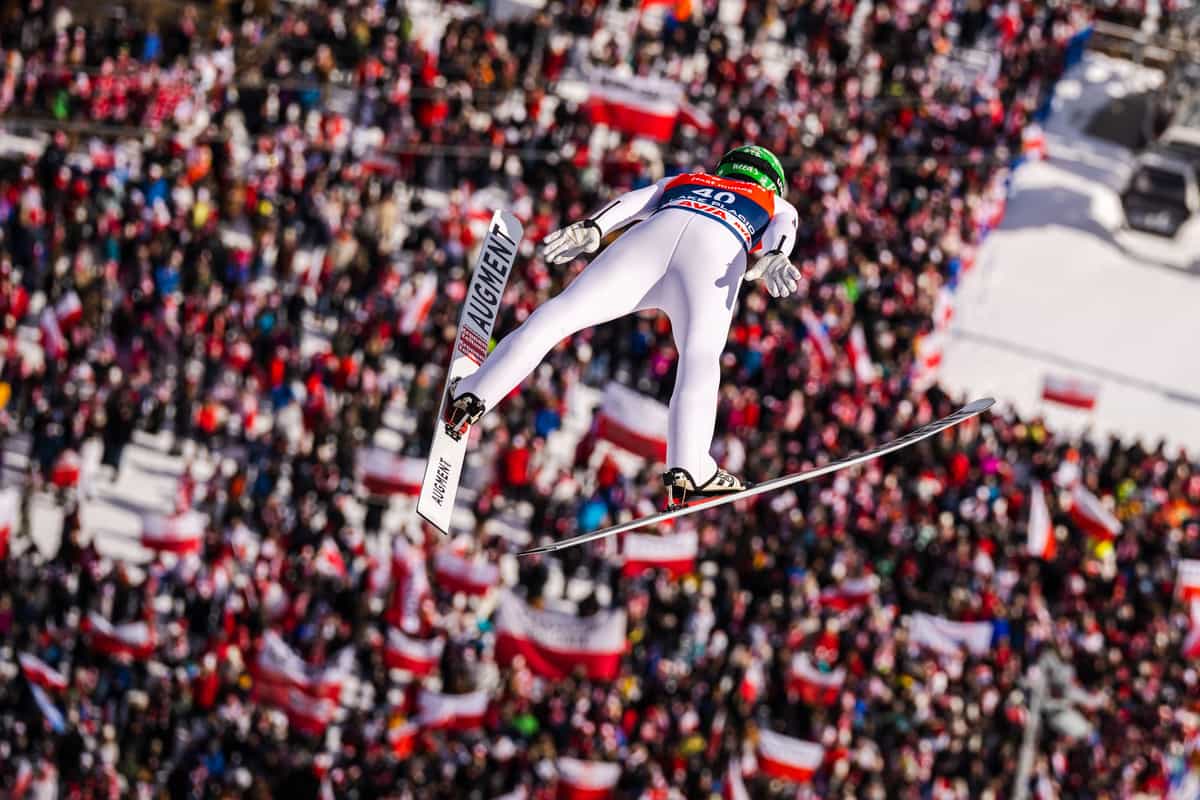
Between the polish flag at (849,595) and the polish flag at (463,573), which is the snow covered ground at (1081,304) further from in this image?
the polish flag at (463,573)

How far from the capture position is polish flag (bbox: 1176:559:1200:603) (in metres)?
30.2

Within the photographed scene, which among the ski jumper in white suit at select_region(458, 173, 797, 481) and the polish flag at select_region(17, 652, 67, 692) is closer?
the ski jumper in white suit at select_region(458, 173, 797, 481)

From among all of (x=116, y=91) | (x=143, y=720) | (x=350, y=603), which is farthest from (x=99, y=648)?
(x=116, y=91)

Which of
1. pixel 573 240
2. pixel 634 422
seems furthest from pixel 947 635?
pixel 573 240

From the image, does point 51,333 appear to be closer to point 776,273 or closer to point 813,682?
point 813,682

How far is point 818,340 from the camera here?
104 ft

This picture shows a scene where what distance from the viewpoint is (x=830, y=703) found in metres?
26.8

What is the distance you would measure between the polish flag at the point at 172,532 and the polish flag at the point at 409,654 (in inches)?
117

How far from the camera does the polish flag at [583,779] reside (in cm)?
2481

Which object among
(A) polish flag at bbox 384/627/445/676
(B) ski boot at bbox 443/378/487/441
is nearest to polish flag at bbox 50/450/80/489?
(A) polish flag at bbox 384/627/445/676

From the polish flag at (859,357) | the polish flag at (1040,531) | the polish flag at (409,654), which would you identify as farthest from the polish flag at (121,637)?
the polish flag at (1040,531)

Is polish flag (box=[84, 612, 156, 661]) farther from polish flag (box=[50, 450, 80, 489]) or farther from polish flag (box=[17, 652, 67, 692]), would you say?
polish flag (box=[50, 450, 80, 489])

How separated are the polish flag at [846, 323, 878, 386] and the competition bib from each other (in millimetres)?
19415

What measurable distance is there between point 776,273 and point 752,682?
15366mm
